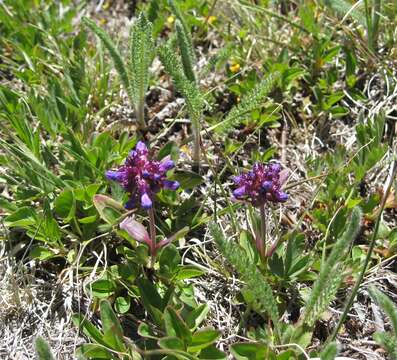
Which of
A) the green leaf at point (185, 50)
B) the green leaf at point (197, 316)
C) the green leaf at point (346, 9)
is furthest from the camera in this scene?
the green leaf at point (346, 9)

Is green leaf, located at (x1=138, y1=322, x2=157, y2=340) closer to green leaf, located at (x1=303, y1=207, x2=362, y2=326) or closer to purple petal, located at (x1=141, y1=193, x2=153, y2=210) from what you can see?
purple petal, located at (x1=141, y1=193, x2=153, y2=210)

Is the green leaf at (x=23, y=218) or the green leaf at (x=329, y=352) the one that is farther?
the green leaf at (x=23, y=218)

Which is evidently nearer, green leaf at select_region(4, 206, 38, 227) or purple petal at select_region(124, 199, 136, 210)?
purple petal at select_region(124, 199, 136, 210)

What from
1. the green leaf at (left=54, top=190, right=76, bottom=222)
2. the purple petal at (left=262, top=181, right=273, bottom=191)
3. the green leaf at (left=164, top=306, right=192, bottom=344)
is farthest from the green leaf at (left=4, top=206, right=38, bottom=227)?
the purple petal at (left=262, top=181, right=273, bottom=191)

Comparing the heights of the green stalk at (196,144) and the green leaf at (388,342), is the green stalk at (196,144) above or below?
above

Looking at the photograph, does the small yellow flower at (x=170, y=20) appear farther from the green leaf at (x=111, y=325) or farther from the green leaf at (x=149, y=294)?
the green leaf at (x=111, y=325)

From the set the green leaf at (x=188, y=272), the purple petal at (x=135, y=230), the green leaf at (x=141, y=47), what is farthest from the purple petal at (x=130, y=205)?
the green leaf at (x=141, y=47)

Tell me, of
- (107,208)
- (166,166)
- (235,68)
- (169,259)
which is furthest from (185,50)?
(169,259)
